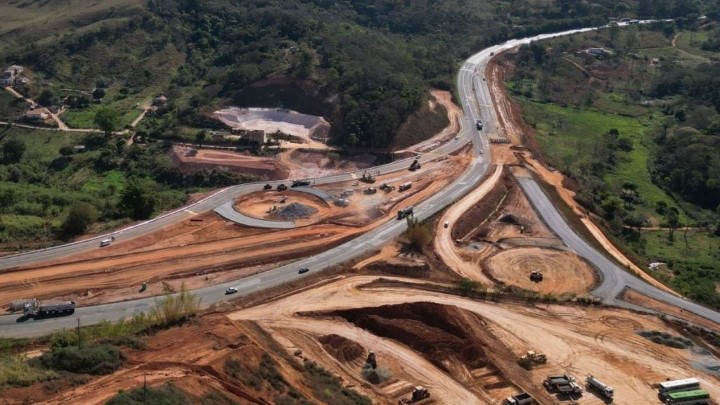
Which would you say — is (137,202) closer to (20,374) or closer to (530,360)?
(20,374)

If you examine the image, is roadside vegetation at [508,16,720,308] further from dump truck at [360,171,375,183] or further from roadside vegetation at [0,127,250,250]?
roadside vegetation at [0,127,250,250]

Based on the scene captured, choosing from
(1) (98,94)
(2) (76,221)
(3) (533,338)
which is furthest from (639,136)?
(1) (98,94)

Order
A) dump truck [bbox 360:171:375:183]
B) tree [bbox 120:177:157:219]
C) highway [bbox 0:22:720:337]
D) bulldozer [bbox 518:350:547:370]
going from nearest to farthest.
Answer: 1. bulldozer [bbox 518:350:547:370]
2. highway [bbox 0:22:720:337]
3. tree [bbox 120:177:157:219]
4. dump truck [bbox 360:171:375:183]

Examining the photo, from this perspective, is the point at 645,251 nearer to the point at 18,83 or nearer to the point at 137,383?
the point at 137,383

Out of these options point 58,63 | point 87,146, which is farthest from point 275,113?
point 58,63

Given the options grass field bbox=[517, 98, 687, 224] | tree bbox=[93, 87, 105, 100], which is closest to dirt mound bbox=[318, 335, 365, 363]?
grass field bbox=[517, 98, 687, 224]
